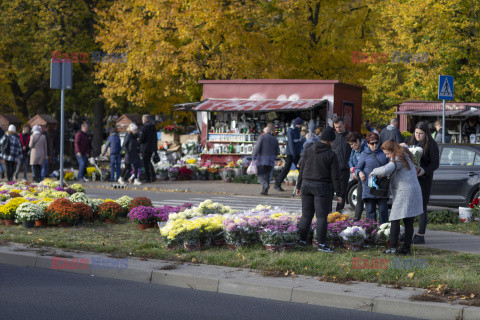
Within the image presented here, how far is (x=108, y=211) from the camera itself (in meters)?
13.2

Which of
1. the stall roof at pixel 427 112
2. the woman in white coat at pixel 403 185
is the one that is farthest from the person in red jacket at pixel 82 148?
the woman in white coat at pixel 403 185

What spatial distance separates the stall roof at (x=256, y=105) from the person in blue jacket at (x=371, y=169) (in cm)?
1477

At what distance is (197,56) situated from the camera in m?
33.7

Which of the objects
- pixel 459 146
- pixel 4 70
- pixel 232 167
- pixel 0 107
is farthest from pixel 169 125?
pixel 459 146

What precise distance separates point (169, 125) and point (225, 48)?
6648mm

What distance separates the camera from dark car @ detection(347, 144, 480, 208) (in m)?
15.5

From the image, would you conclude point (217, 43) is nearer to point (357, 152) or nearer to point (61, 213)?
point (357, 152)

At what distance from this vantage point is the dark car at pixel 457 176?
50.9 feet

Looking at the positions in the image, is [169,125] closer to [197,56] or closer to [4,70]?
[197,56]

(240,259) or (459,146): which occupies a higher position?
(459,146)

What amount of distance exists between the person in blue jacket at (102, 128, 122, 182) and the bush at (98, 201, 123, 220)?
34.3ft

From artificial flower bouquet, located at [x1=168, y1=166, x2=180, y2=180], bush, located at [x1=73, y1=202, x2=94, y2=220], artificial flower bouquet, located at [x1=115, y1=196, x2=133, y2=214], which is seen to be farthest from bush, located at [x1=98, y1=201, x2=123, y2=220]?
artificial flower bouquet, located at [x1=168, y1=166, x2=180, y2=180]

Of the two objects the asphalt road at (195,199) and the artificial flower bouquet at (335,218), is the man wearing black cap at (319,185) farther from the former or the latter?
the asphalt road at (195,199)

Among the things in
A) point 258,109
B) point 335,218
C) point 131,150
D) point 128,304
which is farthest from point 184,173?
point 128,304
